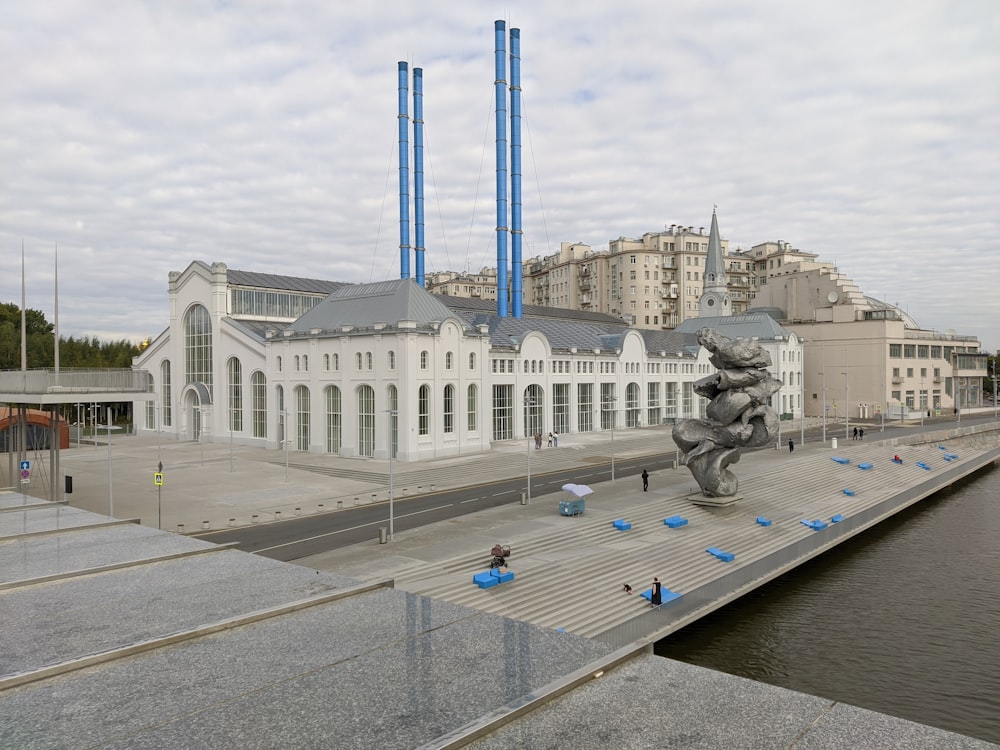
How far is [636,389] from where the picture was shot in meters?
90.5

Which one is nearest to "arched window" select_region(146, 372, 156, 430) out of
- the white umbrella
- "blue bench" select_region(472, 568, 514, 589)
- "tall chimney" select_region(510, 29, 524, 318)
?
"tall chimney" select_region(510, 29, 524, 318)

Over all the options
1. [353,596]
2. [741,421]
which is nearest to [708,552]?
[741,421]

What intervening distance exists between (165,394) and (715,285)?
8742 cm

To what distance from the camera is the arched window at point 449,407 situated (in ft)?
208

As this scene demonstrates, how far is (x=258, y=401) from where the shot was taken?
75062mm

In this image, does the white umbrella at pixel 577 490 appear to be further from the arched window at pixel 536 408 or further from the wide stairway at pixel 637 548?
the arched window at pixel 536 408

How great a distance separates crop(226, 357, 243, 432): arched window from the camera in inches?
3041

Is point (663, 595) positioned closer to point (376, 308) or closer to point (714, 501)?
point (714, 501)

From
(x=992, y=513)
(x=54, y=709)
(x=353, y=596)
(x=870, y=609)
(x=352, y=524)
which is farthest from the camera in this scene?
(x=992, y=513)

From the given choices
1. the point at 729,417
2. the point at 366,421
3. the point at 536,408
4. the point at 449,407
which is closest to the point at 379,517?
the point at 729,417

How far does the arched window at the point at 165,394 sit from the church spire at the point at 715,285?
8410 centimetres

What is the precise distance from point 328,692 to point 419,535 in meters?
24.8

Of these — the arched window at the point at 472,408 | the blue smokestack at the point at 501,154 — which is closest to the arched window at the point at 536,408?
the arched window at the point at 472,408

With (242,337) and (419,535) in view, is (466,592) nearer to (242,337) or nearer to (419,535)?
(419,535)
